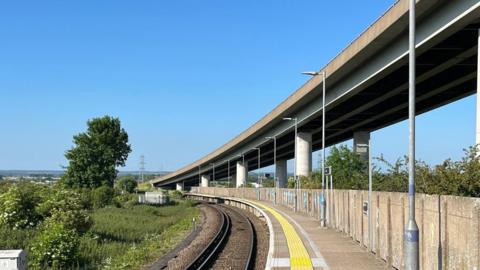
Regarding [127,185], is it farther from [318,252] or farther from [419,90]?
[318,252]

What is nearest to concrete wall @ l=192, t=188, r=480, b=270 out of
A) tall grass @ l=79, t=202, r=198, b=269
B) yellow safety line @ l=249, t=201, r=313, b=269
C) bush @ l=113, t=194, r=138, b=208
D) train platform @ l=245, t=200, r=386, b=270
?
train platform @ l=245, t=200, r=386, b=270

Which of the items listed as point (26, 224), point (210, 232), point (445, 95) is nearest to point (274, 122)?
point (445, 95)

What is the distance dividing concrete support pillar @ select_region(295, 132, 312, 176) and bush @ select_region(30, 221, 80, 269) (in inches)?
1682

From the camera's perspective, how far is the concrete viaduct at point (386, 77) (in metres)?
25.3

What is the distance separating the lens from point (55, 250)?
19.8m

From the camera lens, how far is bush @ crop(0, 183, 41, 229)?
28.1 m

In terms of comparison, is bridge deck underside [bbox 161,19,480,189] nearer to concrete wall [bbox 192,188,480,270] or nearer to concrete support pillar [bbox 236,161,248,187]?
concrete wall [bbox 192,188,480,270]

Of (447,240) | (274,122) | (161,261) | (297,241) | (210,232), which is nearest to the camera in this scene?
(447,240)

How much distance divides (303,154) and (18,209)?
38.8m

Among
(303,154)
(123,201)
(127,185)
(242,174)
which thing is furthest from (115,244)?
(127,185)

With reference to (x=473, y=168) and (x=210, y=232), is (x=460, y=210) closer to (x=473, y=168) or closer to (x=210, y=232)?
(x=473, y=168)

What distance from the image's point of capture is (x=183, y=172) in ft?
516

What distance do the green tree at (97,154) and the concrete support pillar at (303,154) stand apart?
39.0 meters

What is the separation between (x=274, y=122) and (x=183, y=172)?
9190 cm
